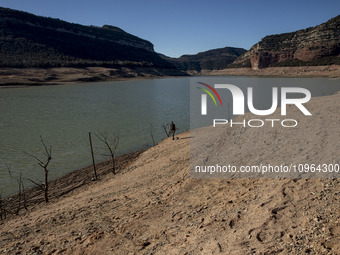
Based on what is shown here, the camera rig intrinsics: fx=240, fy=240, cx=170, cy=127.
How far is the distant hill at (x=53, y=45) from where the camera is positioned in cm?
8269

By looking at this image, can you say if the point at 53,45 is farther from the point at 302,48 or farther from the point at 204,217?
the point at 204,217

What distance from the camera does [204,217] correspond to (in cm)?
470

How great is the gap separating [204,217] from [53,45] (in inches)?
4532

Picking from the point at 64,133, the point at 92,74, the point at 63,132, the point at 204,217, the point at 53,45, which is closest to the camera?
the point at 204,217

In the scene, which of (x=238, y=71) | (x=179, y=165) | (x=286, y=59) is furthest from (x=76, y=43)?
(x=179, y=165)

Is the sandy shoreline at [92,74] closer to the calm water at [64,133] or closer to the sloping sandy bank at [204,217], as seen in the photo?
the calm water at [64,133]

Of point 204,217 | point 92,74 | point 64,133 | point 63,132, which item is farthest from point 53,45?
point 204,217

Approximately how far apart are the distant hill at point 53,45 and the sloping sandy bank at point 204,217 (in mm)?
75941

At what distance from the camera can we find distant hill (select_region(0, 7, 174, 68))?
82.7 m

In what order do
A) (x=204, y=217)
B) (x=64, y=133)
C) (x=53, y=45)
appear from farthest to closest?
(x=53, y=45) < (x=64, y=133) < (x=204, y=217)

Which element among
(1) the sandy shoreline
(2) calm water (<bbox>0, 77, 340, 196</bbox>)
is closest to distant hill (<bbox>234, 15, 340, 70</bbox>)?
(1) the sandy shoreline

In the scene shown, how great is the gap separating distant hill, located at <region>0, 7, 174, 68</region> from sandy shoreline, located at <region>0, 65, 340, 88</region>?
196 inches

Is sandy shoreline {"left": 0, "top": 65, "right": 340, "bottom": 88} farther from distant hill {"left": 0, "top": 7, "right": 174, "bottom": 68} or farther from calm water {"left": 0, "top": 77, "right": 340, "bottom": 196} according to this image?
calm water {"left": 0, "top": 77, "right": 340, "bottom": 196}

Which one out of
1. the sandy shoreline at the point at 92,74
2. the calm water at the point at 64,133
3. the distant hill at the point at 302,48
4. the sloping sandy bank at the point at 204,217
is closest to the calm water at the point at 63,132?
the calm water at the point at 64,133
